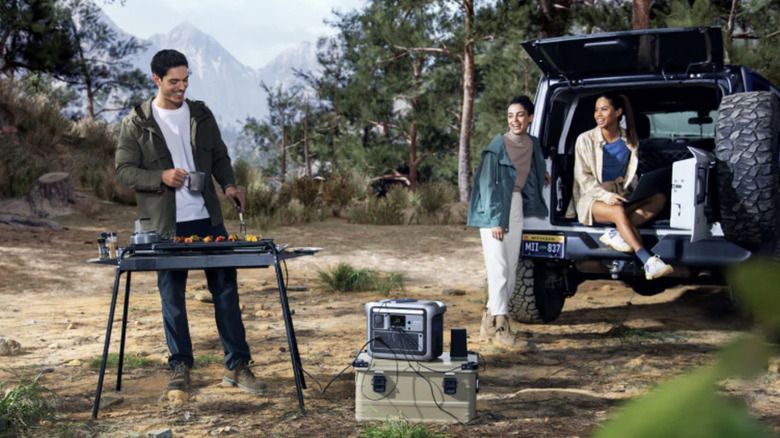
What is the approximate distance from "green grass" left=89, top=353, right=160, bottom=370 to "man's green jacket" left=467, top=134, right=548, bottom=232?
2.24 m

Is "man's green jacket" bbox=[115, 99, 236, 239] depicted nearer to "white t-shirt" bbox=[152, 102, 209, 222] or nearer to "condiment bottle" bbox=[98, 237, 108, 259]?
"white t-shirt" bbox=[152, 102, 209, 222]

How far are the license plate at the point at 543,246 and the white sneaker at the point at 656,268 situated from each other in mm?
624

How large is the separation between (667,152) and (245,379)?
378 centimetres

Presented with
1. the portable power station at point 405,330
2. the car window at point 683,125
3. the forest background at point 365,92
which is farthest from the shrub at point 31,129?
the portable power station at point 405,330

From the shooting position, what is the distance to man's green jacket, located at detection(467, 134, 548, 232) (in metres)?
5.57

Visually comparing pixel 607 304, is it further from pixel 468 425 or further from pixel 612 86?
pixel 468 425

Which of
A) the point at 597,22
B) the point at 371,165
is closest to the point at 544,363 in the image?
the point at 597,22

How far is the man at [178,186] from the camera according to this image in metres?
4.30

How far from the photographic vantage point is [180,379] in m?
4.45

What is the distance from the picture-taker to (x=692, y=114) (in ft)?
21.6

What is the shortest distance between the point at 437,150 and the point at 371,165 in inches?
106

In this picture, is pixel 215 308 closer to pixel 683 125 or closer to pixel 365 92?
pixel 683 125

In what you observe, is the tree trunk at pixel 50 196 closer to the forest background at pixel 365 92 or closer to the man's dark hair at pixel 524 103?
the forest background at pixel 365 92

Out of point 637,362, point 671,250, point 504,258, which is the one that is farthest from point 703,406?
point 504,258
